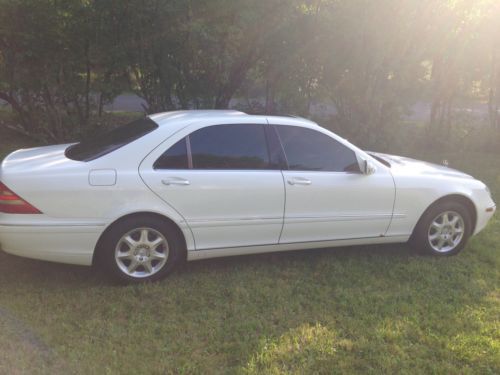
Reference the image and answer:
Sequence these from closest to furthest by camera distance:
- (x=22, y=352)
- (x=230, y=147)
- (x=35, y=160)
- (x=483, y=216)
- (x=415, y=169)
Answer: (x=22, y=352)
(x=35, y=160)
(x=230, y=147)
(x=415, y=169)
(x=483, y=216)

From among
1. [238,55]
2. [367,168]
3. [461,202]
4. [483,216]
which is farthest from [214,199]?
[238,55]

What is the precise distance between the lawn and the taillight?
2.23ft

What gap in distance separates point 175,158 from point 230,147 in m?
0.49

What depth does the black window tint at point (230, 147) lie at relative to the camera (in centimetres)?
402

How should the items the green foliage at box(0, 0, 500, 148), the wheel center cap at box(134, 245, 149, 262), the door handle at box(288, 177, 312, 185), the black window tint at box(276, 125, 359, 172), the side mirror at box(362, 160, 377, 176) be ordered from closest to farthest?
the wheel center cap at box(134, 245, 149, 262), the door handle at box(288, 177, 312, 185), the black window tint at box(276, 125, 359, 172), the side mirror at box(362, 160, 377, 176), the green foliage at box(0, 0, 500, 148)

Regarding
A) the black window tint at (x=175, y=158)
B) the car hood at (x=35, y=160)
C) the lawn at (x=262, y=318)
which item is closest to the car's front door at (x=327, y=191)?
the lawn at (x=262, y=318)

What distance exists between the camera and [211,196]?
3.95 m

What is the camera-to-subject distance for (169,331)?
337 cm

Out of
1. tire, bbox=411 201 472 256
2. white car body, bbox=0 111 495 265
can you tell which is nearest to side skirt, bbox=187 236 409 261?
white car body, bbox=0 111 495 265

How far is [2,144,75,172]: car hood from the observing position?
12.3ft

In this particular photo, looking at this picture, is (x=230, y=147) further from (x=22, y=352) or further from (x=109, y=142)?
(x=22, y=352)

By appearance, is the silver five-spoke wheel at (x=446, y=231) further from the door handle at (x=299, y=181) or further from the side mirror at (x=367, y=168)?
the door handle at (x=299, y=181)

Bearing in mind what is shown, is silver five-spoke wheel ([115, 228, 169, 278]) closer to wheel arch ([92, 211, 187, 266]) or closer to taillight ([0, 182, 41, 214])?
wheel arch ([92, 211, 187, 266])

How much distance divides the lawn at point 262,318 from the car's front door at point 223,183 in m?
0.44
